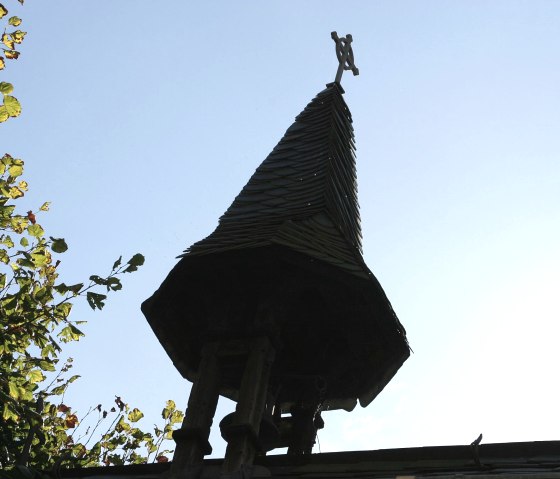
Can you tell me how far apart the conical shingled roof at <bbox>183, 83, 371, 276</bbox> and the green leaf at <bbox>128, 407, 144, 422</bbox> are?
4.52 m

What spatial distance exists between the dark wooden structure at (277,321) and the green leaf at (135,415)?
12.7 ft

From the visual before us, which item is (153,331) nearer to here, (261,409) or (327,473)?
(261,409)

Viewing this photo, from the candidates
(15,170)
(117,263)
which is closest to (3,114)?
(15,170)

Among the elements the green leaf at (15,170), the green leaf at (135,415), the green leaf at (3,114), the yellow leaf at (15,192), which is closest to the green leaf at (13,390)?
the yellow leaf at (15,192)

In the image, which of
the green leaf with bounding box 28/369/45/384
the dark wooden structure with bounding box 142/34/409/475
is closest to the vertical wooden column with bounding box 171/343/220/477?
the dark wooden structure with bounding box 142/34/409/475

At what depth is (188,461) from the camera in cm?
696

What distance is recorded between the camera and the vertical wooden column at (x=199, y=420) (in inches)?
273

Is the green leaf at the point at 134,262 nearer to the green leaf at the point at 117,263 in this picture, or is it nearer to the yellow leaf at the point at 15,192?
the green leaf at the point at 117,263

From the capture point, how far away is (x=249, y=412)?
23.4 feet

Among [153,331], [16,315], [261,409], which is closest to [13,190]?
[16,315]

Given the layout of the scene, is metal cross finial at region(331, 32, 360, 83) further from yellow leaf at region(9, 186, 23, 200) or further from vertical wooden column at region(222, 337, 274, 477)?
vertical wooden column at region(222, 337, 274, 477)

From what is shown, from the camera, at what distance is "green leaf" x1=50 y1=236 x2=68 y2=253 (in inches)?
352

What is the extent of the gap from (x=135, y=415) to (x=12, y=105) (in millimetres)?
5338

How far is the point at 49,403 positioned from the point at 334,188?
5022 millimetres
